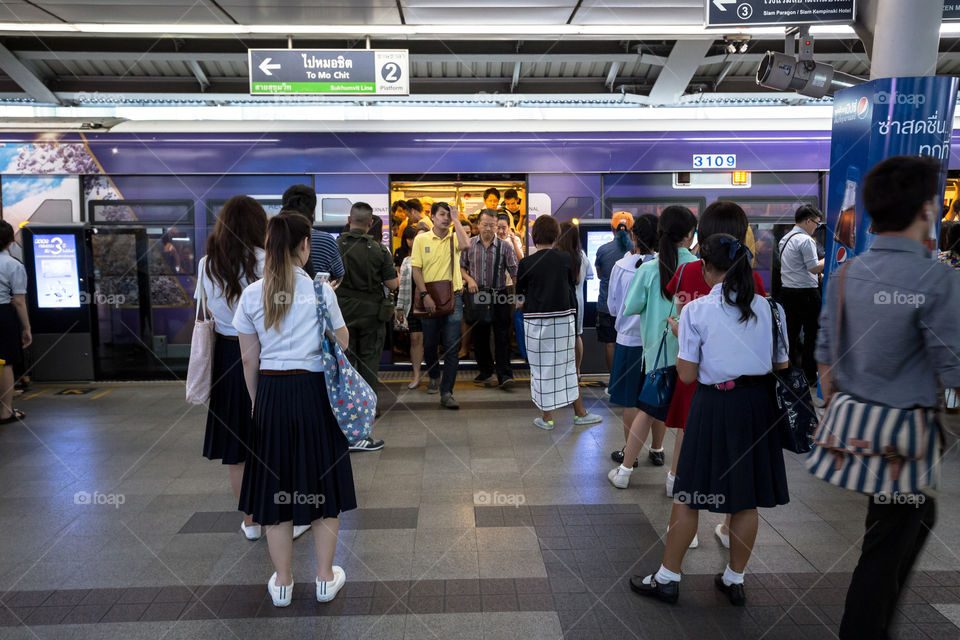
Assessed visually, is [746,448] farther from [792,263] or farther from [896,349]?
[792,263]

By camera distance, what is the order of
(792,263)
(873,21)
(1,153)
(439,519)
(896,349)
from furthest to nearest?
(1,153), (792,263), (873,21), (439,519), (896,349)

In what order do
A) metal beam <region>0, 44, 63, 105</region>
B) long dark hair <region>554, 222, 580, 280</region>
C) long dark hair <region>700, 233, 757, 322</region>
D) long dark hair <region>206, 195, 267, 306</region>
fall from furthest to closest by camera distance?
1. metal beam <region>0, 44, 63, 105</region>
2. long dark hair <region>554, 222, 580, 280</region>
3. long dark hair <region>206, 195, 267, 306</region>
4. long dark hair <region>700, 233, 757, 322</region>

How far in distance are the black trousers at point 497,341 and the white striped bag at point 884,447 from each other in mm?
4924

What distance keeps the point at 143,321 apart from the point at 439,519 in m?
5.31

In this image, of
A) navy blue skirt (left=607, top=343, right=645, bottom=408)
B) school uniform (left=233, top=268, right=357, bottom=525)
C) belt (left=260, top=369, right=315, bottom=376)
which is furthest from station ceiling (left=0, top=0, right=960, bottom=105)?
belt (left=260, top=369, right=315, bottom=376)

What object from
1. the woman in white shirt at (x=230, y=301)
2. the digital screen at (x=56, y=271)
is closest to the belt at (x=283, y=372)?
the woman in white shirt at (x=230, y=301)

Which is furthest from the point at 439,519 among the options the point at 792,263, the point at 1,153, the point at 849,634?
the point at 1,153

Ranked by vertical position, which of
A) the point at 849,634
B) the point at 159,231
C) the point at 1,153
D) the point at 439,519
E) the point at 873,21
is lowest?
the point at 439,519

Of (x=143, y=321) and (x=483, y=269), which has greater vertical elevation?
(x=483, y=269)

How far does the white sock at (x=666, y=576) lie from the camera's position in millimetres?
2854

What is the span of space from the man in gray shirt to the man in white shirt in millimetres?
4480

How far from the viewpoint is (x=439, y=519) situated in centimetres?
378

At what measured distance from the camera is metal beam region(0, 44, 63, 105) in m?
7.86

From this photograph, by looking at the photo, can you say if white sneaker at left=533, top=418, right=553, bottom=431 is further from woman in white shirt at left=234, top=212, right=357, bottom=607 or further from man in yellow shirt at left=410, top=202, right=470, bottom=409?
woman in white shirt at left=234, top=212, right=357, bottom=607
